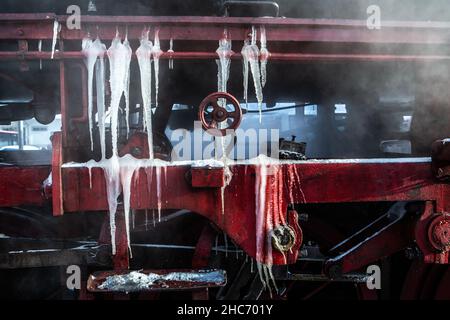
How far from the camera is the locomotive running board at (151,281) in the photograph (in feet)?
6.16

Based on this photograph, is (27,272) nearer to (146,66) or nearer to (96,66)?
(96,66)

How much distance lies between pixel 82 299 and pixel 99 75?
1.35m

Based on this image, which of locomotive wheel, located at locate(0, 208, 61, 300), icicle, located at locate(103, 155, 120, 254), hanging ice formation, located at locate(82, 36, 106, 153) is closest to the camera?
icicle, located at locate(103, 155, 120, 254)

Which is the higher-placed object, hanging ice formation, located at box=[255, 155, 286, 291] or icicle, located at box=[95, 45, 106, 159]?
icicle, located at box=[95, 45, 106, 159]

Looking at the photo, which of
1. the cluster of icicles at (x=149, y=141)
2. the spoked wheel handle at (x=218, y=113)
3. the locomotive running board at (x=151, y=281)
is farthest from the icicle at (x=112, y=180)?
the spoked wheel handle at (x=218, y=113)

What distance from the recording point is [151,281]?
6.26 ft

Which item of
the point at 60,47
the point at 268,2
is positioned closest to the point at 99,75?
the point at 60,47

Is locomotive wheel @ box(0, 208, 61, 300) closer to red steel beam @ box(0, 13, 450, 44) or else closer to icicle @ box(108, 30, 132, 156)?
icicle @ box(108, 30, 132, 156)

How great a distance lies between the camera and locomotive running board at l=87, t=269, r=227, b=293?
1.88 metres

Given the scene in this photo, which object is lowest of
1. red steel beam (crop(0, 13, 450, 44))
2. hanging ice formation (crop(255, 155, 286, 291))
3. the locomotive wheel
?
the locomotive wheel

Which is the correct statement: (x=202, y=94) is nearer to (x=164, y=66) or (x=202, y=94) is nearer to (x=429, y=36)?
(x=164, y=66)

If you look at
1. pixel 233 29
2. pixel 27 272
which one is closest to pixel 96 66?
pixel 233 29

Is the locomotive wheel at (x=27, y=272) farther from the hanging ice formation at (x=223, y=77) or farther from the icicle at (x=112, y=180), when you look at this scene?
the hanging ice formation at (x=223, y=77)

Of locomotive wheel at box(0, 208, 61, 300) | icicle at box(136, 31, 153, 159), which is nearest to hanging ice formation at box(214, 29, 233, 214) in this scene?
icicle at box(136, 31, 153, 159)
